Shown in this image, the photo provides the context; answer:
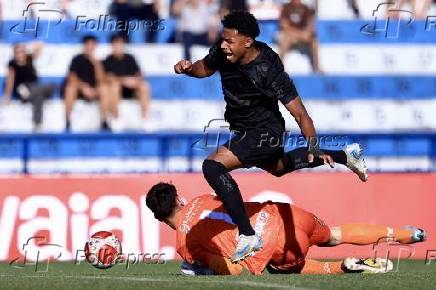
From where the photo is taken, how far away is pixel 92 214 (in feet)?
48.1

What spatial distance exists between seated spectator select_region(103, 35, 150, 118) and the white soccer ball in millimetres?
7076

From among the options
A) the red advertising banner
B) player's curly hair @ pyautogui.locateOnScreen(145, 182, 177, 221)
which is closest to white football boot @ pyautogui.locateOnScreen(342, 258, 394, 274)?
player's curly hair @ pyautogui.locateOnScreen(145, 182, 177, 221)

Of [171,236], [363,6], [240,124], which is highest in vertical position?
[363,6]

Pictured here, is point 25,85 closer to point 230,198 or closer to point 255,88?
point 255,88

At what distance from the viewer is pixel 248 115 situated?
401 inches

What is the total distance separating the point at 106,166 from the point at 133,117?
1049 millimetres

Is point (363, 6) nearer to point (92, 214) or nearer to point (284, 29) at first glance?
point (284, 29)

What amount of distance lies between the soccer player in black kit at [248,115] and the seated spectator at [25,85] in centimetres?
786

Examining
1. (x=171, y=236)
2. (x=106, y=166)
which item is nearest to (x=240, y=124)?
(x=171, y=236)

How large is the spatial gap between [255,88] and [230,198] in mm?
1086

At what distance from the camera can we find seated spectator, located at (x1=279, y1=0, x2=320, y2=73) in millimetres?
18203

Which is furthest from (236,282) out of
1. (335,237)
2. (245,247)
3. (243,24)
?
(243,24)

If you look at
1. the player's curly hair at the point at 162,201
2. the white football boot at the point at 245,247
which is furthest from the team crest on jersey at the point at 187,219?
the white football boot at the point at 245,247

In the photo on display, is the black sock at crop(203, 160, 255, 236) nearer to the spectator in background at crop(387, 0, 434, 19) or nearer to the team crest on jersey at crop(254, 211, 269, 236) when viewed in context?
the team crest on jersey at crop(254, 211, 269, 236)
